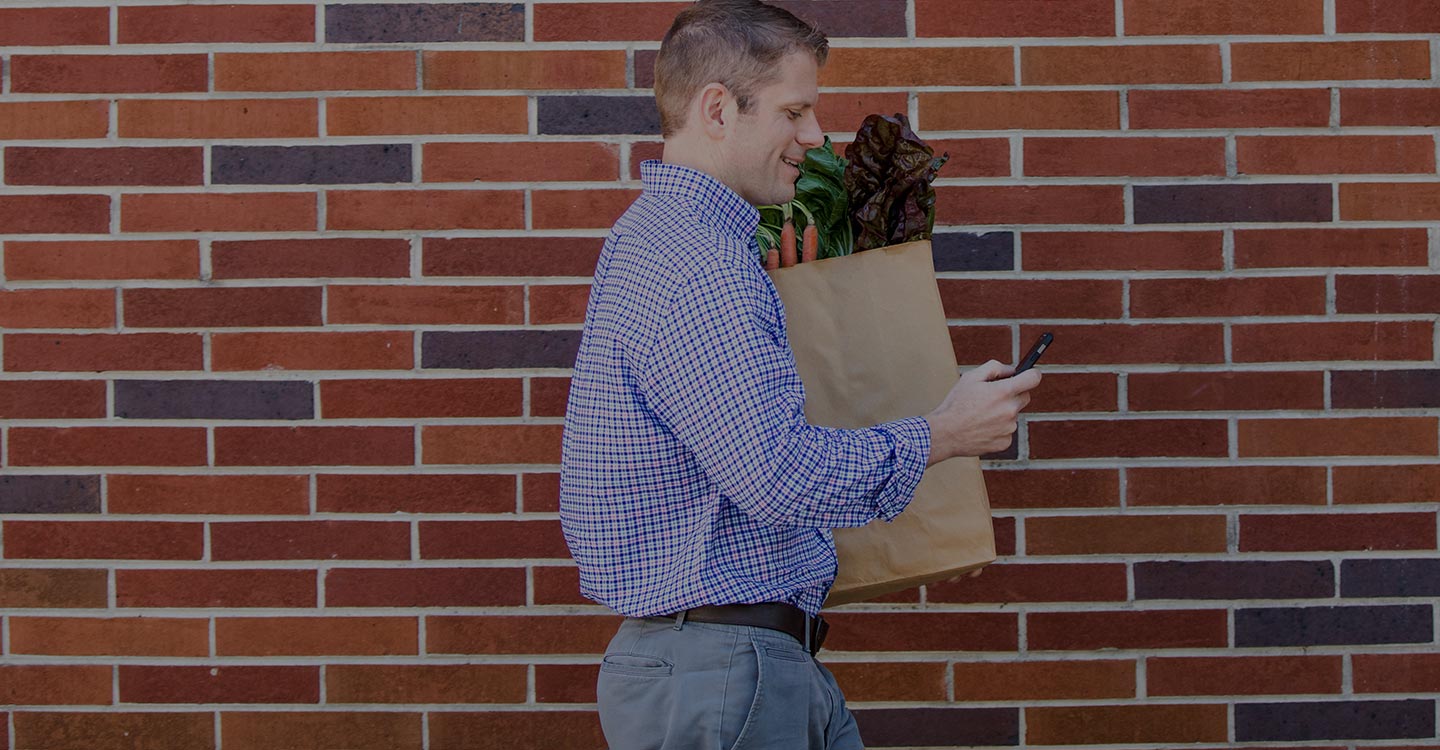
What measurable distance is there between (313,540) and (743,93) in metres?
1.57

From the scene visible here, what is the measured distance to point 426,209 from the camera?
2.82 m

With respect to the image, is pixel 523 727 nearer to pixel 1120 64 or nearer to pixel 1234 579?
pixel 1234 579

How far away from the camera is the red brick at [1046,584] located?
112 inches

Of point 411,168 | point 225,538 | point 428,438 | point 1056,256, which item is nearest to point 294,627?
point 225,538

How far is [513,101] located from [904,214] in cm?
112

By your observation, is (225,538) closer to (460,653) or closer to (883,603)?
(460,653)

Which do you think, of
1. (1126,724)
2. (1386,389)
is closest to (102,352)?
(1126,724)

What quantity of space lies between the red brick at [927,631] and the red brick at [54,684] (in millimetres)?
1707

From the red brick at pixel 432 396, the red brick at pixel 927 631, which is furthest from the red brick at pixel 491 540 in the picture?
the red brick at pixel 927 631

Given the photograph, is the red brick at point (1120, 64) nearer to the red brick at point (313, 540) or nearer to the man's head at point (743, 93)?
the man's head at point (743, 93)

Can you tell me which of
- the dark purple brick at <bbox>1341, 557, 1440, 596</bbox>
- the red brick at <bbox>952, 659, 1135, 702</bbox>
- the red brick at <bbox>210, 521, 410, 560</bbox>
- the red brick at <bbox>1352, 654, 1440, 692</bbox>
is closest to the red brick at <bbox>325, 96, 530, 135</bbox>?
the red brick at <bbox>210, 521, 410, 560</bbox>

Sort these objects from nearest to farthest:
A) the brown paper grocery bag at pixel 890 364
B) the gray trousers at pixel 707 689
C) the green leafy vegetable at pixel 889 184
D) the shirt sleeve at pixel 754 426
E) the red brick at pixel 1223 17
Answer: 1. the shirt sleeve at pixel 754 426
2. the gray trousers at pixel 707 689
3. the brown paper grocery bag at pixel 890 364
4. the green leafy vegetable at pixel 889 184
5. the red brick at pixel 1223 17

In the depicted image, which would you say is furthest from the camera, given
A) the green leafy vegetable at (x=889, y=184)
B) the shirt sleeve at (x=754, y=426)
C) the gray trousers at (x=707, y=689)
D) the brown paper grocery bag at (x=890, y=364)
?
the green leafy vegetable at (x=889, y=184)

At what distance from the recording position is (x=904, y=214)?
2080 mm
